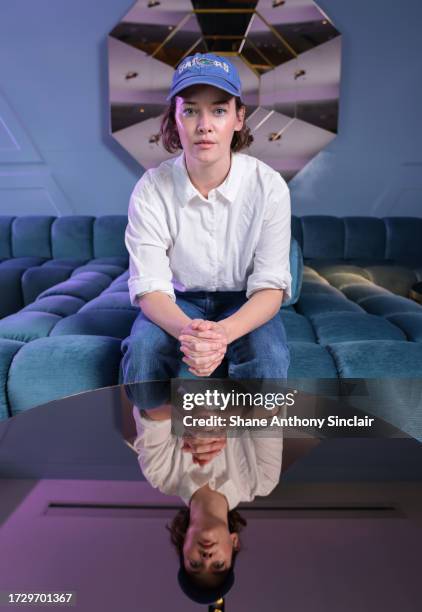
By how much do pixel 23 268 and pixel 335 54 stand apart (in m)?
1.92

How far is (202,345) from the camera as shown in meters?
0.94

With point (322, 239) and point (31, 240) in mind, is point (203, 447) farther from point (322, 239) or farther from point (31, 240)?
point (31, 240)

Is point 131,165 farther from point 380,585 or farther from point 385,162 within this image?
point 380,585

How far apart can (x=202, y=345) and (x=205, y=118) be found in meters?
0.46

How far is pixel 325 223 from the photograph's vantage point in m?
2.47

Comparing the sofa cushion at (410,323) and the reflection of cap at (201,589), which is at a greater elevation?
the reflection of cap at (201,589)

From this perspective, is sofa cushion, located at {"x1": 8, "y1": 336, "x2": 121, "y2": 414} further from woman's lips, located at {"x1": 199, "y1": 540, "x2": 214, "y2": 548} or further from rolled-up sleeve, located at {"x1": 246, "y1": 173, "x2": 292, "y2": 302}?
woman's lips, located at {"x1": 199, "y1": 540, "x2": 214, "y2": 548}

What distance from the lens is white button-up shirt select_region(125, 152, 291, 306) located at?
45.1 inches

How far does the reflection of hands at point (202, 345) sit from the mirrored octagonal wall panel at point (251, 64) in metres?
2.14

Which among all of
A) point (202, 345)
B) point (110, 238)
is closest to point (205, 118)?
point (202, 345)

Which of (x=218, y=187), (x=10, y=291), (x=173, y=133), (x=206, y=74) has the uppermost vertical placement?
(x=206, y=74)

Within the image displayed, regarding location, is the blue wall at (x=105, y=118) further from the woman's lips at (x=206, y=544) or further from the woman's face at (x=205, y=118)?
the woman's lips at (x=206, y=544)

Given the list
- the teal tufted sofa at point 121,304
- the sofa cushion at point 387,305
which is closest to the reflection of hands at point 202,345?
the teal tufted sofa at point 121,304

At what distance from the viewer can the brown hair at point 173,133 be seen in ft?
3.76
